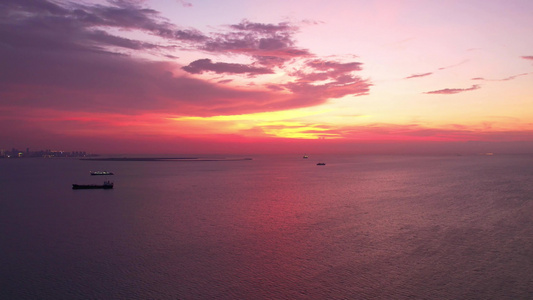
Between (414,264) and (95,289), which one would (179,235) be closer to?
(95,289)

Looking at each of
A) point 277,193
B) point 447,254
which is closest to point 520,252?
point 447,254

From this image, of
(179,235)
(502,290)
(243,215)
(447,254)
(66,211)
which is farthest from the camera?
(66,211)

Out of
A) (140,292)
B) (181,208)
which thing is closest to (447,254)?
(140,292)

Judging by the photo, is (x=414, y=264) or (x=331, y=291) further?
(x=414, y=264)

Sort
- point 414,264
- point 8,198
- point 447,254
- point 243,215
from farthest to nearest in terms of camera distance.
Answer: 1. point 8,198
2. point 243,215
3. point 447,254
4. point 414,264

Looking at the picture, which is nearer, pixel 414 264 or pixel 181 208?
pixel 414 264

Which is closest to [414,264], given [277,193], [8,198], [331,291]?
[331,291]

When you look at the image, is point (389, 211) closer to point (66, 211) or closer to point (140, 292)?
point (140, 292)

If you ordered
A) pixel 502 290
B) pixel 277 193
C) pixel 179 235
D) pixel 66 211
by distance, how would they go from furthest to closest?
pixel 277 193
pixel 66 211
pixel 179 235
pixel 502 290

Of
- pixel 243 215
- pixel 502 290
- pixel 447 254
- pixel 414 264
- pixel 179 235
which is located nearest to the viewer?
pixel 502 290
